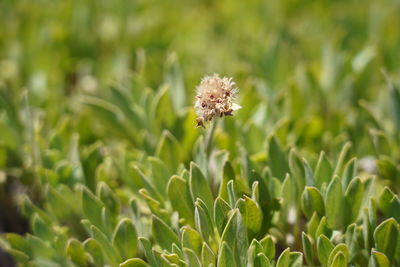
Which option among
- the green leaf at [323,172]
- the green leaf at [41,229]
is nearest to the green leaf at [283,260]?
the green leaf at [323,172]

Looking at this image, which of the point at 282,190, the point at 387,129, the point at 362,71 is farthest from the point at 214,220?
the point at 362,71

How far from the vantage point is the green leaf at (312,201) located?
169 cm

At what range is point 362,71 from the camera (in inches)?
99.8

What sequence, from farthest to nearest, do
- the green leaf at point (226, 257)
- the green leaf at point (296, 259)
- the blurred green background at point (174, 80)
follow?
the blurred green background at point (174, 80), the green leaf at point (296, 259), the green leaf at point (226, 257)

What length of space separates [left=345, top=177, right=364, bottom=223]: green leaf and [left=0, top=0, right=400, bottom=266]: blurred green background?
271mm

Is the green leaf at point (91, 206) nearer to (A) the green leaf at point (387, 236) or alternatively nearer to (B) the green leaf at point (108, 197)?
(B) the green leaf at point (108, 197)

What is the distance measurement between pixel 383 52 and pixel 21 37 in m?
1.82

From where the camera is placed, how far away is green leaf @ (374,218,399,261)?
160 centimetres

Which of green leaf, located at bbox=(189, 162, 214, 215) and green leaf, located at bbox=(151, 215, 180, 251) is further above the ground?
green leaf, located at bbox=(189, 162, 214, 215)

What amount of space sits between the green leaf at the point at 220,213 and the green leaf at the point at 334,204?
13.0 inches

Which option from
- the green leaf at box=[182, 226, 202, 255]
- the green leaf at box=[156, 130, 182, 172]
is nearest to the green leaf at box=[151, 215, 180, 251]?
the green leaf at box=[182, 226, 202, 255]

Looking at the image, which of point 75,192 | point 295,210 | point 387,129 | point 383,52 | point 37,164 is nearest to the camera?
point 295,210

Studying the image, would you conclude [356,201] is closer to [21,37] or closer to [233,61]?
[233,61]

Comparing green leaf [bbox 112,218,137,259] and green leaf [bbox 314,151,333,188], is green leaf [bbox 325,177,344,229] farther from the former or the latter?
green leaf [bbox 112,218,137,259]
